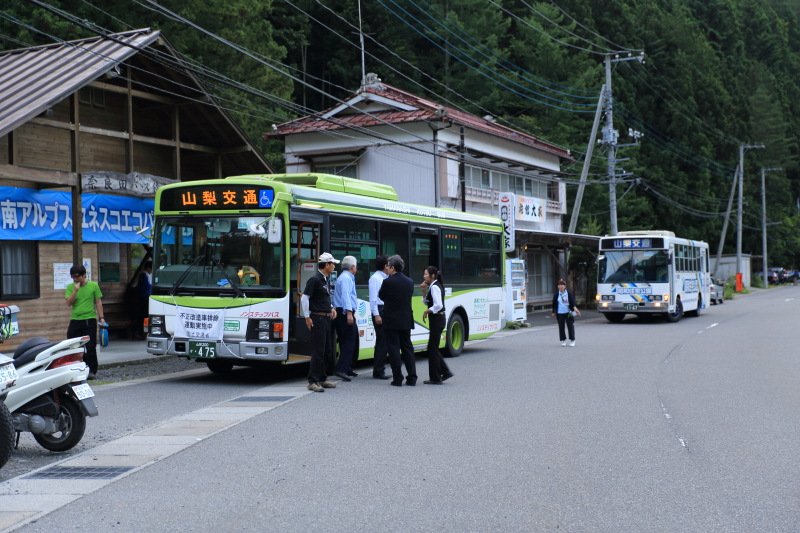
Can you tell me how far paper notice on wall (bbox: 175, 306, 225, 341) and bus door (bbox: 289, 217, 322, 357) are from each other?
106cm

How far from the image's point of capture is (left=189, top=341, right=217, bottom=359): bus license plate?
11758 millimetres

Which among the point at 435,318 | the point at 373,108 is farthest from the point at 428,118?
the point at 435,318

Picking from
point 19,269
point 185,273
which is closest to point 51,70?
A: point 19,269

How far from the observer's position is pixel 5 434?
6555 mm

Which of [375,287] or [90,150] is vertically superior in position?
[90,150]

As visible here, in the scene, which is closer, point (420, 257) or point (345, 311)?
point (345, 311)

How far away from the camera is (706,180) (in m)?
62.7

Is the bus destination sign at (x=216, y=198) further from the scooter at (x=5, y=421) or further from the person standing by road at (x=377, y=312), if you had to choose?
the scooter at (x=5, y=421)

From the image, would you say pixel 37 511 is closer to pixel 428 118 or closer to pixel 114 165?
pixel 114 165

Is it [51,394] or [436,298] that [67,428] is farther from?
[436,298]

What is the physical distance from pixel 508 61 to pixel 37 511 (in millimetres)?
48442

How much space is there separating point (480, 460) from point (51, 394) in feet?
13.3

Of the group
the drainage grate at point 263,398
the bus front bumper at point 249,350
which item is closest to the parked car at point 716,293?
the bus front bumper at point 249,350

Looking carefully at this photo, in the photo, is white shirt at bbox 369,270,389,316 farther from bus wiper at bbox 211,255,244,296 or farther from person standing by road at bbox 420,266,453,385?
bus wiper at bbox 211,255,244,296
